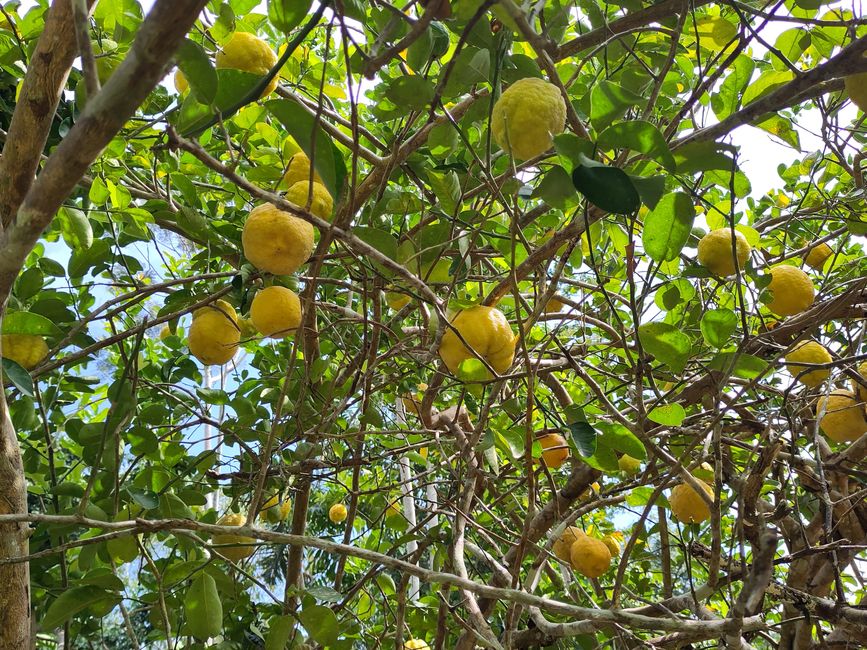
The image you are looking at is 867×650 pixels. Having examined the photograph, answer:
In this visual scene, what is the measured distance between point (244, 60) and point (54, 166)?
88 centimetres

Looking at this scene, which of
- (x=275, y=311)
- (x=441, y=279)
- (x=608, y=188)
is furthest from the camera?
(x=441, y=279)

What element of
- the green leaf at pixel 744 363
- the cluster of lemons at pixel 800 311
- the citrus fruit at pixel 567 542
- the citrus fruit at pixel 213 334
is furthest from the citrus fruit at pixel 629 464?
the citrus fruit at pixel 213 334

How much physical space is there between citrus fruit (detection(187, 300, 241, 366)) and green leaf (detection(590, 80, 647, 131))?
40.7 inches

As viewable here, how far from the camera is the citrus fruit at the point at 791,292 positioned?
5.19 feet

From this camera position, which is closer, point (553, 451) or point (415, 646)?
point (553, 451)

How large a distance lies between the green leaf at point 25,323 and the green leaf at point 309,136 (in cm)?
76

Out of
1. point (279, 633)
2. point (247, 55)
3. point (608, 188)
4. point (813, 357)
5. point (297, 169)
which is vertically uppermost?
point (247, 55)

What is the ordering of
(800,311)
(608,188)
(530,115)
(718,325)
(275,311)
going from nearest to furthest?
1. (608,188)
2. (530,115)
3. (718,325)
4. (275,311)
5. (800,311)

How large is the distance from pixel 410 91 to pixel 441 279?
0.58 meters

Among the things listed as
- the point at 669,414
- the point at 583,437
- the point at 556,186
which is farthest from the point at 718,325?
the point at 556,186

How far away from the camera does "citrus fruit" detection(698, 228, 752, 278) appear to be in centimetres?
135

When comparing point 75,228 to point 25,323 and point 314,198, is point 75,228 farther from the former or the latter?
point 314,198

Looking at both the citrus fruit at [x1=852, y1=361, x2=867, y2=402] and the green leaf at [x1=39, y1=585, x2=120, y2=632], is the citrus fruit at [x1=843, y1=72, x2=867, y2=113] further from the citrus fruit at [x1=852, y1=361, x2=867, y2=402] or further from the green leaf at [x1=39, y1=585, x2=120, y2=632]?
the green leaf at [x1=39, y1=585, x2=120, y2=632]

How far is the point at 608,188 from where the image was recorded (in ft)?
2.23
